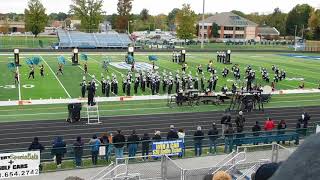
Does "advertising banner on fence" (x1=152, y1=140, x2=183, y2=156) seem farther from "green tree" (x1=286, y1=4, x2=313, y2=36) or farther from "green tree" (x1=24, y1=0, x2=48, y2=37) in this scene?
"green tree" (x1=286, y1=4, x2=313, y2=36)

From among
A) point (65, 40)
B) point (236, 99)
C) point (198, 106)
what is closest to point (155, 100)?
point (198, 106)

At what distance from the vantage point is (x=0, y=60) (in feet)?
140

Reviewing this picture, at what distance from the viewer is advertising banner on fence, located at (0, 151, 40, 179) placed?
10555 mm

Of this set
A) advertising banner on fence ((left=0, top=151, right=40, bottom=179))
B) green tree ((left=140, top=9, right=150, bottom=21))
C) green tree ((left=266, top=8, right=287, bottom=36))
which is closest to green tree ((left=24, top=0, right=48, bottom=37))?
green tree ((left=266, top=8, right=287, bottom=36))

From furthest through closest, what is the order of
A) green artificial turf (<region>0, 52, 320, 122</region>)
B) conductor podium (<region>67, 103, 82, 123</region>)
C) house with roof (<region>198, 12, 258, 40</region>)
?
1. house with roof (<region>198, 12, 258, 40</region>)
2. green artificial turf (<region>0, 52, 320, 122</region>)
3. conductor podium (<region>67, 103, 82, 123</region>)

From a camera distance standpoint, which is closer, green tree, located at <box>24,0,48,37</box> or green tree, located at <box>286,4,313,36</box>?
green tree, located at <box>24,0,48,37</box>

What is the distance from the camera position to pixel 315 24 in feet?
303

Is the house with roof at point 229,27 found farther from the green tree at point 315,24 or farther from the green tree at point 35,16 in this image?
the green tree at point 35,16

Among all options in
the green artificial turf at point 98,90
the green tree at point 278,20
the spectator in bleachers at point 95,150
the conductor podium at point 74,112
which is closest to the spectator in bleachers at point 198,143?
the spectator in bleachers at point 95,150

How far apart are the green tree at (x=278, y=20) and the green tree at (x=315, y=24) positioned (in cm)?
1622

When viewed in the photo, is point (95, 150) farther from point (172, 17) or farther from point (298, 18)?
point (172, 17)

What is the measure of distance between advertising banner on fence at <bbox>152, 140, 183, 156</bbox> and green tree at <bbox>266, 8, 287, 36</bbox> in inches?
4111

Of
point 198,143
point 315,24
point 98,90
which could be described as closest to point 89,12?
point 315,24

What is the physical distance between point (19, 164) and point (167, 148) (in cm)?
428
